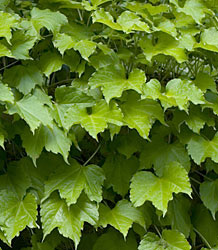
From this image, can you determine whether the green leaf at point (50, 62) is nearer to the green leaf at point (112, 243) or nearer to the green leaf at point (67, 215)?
the green leaf at point (67, 215)

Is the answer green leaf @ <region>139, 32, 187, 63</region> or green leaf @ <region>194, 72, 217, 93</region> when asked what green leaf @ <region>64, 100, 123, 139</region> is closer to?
green leaf @ <region>139, 32, 187, 63</region>

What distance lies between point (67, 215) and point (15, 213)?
16 centimetres

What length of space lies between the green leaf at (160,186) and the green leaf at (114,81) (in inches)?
10.6

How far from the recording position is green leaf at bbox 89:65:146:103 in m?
1.23

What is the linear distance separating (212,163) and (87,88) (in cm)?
51

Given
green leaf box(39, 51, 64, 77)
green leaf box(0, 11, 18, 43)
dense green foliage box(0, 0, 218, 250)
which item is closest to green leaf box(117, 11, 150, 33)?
dense green foliage box(0, 0, 218, 250)

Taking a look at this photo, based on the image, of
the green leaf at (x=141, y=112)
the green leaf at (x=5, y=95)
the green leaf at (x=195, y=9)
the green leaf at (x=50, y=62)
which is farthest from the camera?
the green leaf at (x=195, y=9)

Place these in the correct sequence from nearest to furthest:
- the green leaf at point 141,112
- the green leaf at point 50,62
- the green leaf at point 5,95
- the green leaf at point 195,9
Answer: the green leaf at point 5,95 < the green leaf at point 141,112 < the green leaf at point 50,62 < the green leaf at point 195,9

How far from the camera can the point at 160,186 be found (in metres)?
1.23

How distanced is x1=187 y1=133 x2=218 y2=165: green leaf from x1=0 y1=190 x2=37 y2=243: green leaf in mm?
536

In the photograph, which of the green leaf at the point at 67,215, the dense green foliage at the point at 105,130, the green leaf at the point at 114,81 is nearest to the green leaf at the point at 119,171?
the dense green foliage at the point at 105,130

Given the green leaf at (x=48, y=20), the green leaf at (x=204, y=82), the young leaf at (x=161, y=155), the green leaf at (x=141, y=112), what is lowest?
the young leaf at (x=161, y=155)

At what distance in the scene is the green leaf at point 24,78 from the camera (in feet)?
4.15

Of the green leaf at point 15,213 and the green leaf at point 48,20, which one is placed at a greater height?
the green leaf at point 48,20
